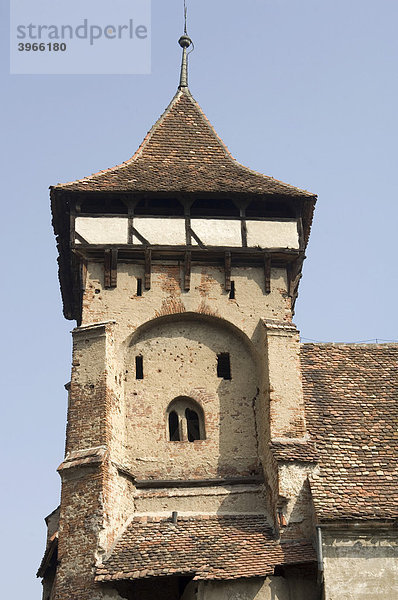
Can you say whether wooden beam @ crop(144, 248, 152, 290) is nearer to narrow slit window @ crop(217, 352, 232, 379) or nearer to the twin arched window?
narrow slit window @ crop(217, 352, 232, 379)

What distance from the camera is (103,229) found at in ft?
70.3

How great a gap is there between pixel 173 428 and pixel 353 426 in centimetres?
373

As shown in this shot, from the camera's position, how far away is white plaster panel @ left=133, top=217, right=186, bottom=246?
2139 cm

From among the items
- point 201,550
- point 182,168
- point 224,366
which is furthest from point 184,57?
point 201,550

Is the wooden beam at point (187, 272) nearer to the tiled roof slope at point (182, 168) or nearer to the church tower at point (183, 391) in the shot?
the church tower at point (183, 391)

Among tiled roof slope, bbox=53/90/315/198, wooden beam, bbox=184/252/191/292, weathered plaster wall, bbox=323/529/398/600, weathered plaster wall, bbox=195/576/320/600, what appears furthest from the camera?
tiled roof slope, bbox=53/90/315/198

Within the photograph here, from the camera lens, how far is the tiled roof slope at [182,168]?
21.9m

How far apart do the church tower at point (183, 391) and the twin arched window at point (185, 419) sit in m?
0.04

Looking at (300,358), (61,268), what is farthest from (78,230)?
(300,358)

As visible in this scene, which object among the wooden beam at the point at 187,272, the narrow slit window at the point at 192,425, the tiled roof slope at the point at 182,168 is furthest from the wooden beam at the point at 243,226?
the narrow slit window at the point at 192,425

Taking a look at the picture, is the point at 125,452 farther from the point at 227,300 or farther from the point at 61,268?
the point at 61,268

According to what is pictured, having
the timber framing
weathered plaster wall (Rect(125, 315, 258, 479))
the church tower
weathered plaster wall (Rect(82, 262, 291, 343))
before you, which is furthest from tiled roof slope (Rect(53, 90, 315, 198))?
weathered plaster wall (Rect(125, 315, 258, 479))

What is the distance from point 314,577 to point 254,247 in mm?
7361

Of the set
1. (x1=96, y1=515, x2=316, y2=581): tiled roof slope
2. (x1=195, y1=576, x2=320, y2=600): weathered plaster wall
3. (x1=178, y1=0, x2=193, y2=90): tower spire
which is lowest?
(x1=195, y1=576, x2=320, y2=600): weathered plaster wall
